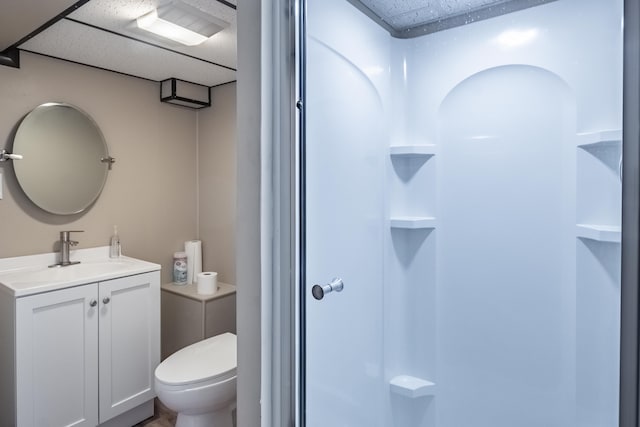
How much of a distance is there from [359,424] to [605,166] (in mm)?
1062

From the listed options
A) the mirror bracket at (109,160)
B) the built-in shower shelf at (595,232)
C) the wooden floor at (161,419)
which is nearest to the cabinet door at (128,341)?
the wooden floor at (161,419)

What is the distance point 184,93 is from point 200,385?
1745 millimetres

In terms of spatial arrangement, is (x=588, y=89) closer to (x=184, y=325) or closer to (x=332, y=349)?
(x=332, y=349)

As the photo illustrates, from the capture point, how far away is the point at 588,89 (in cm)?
106

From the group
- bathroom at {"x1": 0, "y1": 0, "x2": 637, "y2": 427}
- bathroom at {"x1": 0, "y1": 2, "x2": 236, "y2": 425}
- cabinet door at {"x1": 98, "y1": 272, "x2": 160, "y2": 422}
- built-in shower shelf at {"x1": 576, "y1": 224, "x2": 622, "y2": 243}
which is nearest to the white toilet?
cabinet door at {"x1": 98, "y1": 272, "x2": 160, "y2": 422}

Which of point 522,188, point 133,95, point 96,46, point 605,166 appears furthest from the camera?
point 133,95

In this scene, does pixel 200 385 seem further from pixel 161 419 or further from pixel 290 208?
pixel 290 208

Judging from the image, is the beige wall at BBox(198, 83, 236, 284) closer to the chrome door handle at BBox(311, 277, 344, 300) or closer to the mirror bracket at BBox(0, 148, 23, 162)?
the mirror bracket at BBox(0, 148, 23, 162)

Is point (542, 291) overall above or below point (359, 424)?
above

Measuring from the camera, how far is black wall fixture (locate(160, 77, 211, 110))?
2.42 meters

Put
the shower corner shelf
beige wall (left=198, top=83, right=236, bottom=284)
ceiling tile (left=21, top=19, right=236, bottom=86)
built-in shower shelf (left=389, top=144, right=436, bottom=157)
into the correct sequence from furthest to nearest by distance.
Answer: beige wall (left=198, top=83, right=236, bottom=284) < ceiling tile (left=21, top=19, right=236, bottom=86) < built-in shower shelf (left=389, top=144, right=436, bottom=157) < the shower corner shelf

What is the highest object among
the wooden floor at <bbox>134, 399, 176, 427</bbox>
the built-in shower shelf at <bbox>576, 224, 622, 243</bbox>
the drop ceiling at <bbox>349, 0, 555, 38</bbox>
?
the drop ceiling at <bbox>349, 0, 555, 38</bbox>

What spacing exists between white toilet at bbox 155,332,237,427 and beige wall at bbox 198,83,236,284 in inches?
28.6

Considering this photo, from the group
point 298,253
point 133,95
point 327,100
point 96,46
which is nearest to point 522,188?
point 327,100
